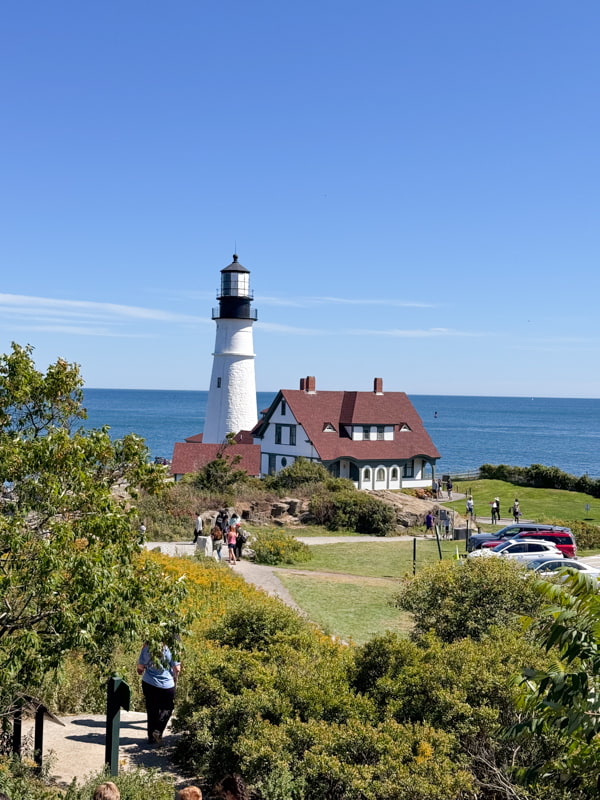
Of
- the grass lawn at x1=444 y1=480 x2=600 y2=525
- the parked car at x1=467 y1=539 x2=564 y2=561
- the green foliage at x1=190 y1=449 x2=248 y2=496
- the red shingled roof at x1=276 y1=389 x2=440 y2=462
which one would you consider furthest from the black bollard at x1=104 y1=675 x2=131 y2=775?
the red shingled roof at x1=276 y1=389 x2=440 y2=462

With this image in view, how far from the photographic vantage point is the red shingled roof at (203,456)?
5312 cm

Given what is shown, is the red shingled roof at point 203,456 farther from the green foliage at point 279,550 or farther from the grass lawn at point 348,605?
the grass lawn at point 348,605

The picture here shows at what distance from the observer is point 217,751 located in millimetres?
10422

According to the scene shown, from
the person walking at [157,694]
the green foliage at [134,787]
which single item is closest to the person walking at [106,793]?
the green foliage at [134,787]

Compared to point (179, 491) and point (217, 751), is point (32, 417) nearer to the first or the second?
point (217, 751)

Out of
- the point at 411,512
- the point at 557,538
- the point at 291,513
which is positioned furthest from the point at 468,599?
the point at 411,512

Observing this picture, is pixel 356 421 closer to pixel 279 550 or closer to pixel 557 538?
pixel 557 538

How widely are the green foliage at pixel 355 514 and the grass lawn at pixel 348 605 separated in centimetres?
1204

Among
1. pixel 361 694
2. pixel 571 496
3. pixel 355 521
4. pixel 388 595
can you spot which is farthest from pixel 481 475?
pixel 361 694

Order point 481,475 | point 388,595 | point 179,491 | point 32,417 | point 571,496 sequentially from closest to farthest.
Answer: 1. point 32,417
2. point 388,595
3. point 179,491
4. point 571,496
5. point 481,475

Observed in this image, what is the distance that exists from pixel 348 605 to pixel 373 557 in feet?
32.6

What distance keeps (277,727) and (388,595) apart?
15.0 metres

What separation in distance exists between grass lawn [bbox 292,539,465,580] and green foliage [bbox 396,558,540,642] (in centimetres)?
1285

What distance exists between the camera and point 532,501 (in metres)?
54.6
